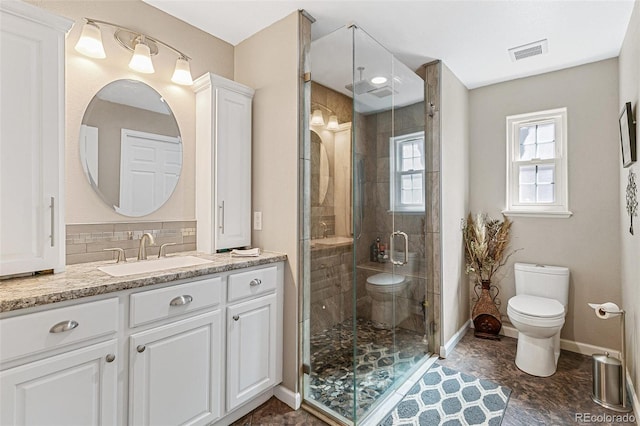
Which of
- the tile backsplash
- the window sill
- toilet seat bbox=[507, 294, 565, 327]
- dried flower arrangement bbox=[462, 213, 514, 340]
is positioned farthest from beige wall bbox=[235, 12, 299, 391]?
the window sill

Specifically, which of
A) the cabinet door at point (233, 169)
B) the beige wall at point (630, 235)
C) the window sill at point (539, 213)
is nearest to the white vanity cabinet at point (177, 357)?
the cabinet door at point (233, 169)

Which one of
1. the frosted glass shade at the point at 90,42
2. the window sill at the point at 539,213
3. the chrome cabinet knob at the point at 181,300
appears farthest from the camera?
the window sill at the point at 539,213

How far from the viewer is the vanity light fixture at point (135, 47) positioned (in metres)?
1.74

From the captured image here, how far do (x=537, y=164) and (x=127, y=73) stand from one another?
357 cm

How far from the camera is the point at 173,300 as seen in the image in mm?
1557

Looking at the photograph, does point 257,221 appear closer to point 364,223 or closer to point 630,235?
point 364,223

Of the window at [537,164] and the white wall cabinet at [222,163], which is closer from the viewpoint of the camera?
the white wall cabinet at [222,163]

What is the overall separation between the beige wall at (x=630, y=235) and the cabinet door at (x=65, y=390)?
2.85 meters

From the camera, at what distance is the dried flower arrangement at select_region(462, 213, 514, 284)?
3.19 m

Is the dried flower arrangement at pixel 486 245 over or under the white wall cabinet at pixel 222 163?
under

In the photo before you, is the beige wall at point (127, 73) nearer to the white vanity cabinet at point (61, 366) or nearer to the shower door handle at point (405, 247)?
the white vanity cabinet at point (61, 366)

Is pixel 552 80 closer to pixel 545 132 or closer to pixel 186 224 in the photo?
pixel 545 132

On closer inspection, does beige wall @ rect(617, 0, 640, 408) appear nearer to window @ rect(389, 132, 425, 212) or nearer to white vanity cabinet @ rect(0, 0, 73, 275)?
window @ rect(389, 132, 425, 212)

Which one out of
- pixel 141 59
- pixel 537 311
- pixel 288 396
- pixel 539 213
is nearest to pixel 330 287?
pixel 288 396
